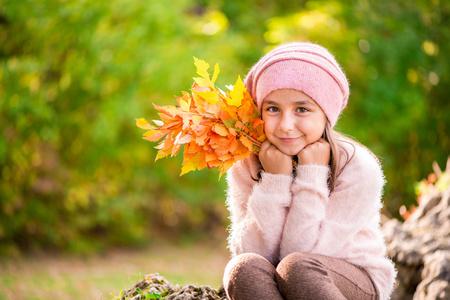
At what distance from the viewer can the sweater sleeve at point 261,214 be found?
2.48 meters

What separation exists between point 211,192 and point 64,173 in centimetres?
270

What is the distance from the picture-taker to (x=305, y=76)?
2.46 metres

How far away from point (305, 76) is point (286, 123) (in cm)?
23

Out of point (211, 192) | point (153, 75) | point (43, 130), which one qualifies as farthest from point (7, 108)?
point (211, 192)

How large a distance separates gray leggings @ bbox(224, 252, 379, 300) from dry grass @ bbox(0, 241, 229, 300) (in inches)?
110

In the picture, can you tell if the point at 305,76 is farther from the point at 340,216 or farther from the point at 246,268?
the point at 246,268

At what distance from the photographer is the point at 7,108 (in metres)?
6.76

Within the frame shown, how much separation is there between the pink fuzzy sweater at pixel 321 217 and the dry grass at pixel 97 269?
8.73 ft

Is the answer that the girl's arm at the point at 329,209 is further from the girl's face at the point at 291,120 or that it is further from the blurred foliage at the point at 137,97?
the blurred foliage at the point at 137,97

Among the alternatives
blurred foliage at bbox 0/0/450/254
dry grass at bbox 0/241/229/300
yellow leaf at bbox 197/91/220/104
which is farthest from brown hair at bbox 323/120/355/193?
blurred foliage at bbox 0/0/450/254

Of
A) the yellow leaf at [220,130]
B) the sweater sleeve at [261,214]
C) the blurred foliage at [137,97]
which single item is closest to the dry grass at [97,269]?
the blurred foliage at [137,97]

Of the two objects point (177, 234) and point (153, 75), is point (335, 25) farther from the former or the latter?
point (177, 234)

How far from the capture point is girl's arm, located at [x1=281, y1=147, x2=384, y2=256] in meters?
2.43

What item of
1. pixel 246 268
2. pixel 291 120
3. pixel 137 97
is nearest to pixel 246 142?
pixel 291 120
